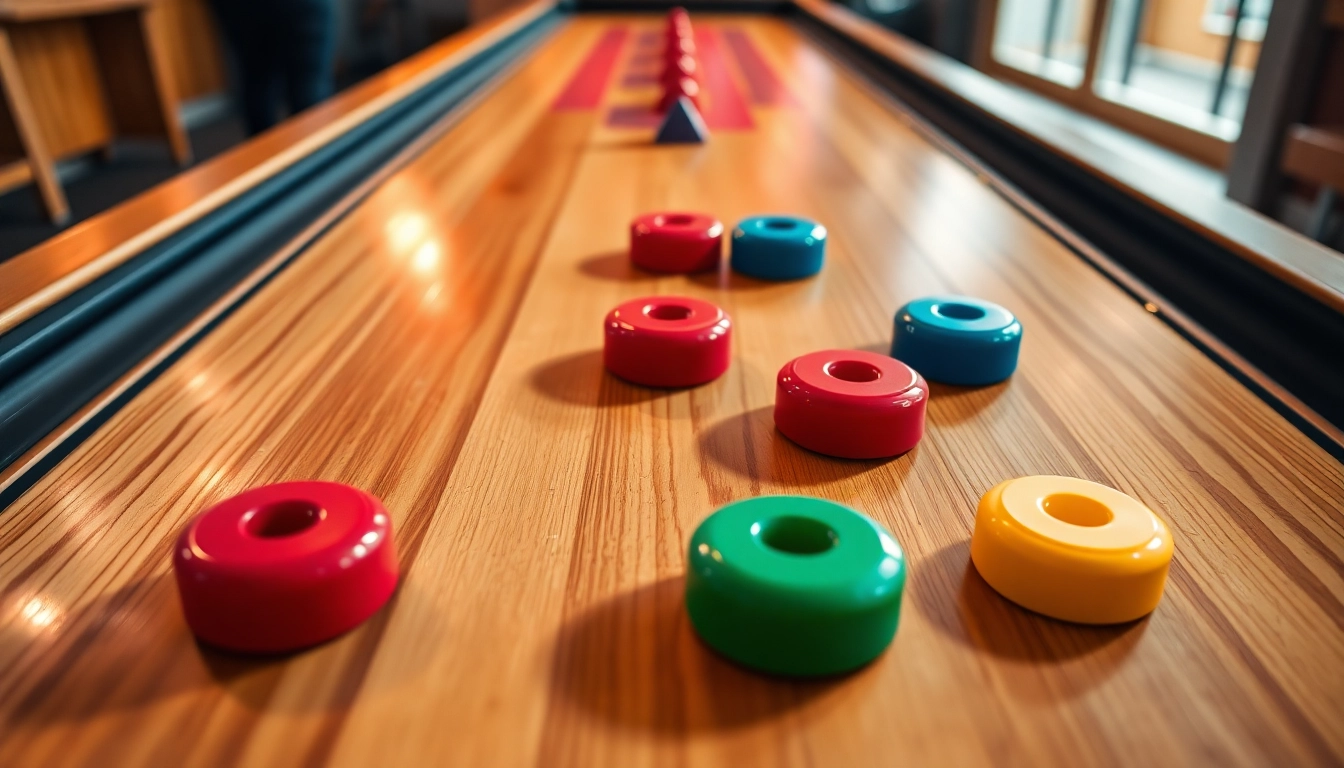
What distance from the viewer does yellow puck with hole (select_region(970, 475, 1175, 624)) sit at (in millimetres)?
595

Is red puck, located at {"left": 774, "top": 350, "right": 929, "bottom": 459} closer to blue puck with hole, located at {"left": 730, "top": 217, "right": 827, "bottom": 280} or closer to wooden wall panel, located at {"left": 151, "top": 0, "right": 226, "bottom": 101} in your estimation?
blue puck with hole, located at {"left": 730, "top": 217, "right": 827, "bottom": 280}

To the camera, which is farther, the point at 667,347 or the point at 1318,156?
the point at 1318,156

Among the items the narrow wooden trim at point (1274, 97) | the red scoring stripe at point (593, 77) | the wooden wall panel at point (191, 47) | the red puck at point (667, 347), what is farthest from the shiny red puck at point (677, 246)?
the wooden wall panel at point (191, 47)

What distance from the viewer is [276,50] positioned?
3408 mm

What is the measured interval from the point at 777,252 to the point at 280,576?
31.9 inches

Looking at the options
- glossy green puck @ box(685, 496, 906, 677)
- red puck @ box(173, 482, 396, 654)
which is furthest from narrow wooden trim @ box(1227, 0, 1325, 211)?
red puck @ box(173, 482, 396, 654)

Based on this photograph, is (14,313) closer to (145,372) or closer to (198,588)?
(145,372)

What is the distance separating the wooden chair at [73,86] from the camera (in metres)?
3.77

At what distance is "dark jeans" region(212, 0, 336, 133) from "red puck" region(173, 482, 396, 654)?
3127 mm

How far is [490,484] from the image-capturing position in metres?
0.77

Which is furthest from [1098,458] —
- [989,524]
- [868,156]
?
[868,156]

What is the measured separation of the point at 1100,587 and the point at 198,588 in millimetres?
546

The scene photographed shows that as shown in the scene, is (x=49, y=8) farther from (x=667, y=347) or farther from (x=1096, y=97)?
(x=1096, y=97)

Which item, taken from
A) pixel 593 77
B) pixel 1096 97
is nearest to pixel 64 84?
pixel 593 77
